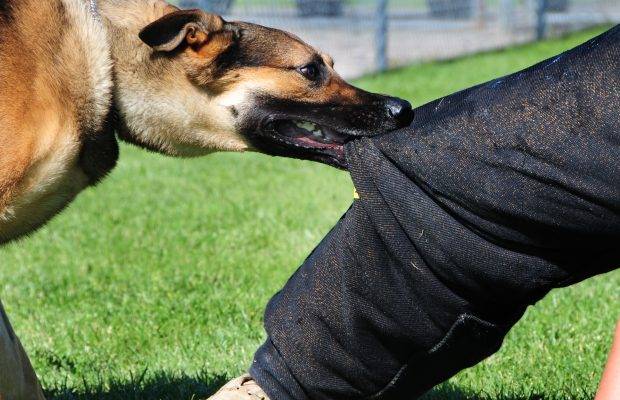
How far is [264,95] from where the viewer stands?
372 centimetres

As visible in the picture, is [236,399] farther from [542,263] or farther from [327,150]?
[542,263]

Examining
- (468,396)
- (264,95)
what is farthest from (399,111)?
(468,396)

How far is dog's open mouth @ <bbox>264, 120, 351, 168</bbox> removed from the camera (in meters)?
3.63

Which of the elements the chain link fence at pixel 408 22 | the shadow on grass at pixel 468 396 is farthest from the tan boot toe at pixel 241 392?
the chain link fence at pixel 408 22

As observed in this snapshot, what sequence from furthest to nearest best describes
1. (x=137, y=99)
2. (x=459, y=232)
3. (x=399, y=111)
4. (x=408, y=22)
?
(x=408, y=22)
(x=137, y=99)
(x=399, y=111)
(x=459, y=232)

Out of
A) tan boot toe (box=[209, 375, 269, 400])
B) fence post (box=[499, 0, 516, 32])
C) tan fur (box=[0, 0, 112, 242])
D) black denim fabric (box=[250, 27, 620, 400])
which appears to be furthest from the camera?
fence post (box=[499, 0, 516, 32])

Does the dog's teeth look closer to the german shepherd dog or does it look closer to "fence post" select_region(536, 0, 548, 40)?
the german shepherd dog

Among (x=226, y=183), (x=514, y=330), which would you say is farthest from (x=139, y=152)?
(x=514, y=330)

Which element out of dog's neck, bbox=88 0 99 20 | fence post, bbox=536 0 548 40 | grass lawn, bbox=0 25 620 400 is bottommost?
fence post, bbox=536 0 548 40

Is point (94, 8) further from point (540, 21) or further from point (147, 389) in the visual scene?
point (540, 21)

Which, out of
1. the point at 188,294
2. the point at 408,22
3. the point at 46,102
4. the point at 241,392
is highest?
the point at 46,102

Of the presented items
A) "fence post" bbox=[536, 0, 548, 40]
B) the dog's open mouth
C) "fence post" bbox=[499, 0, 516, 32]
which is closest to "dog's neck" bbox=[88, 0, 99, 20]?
the dog's open mouth

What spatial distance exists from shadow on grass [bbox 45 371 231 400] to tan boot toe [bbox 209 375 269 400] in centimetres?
23

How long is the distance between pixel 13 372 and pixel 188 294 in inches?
71.1
